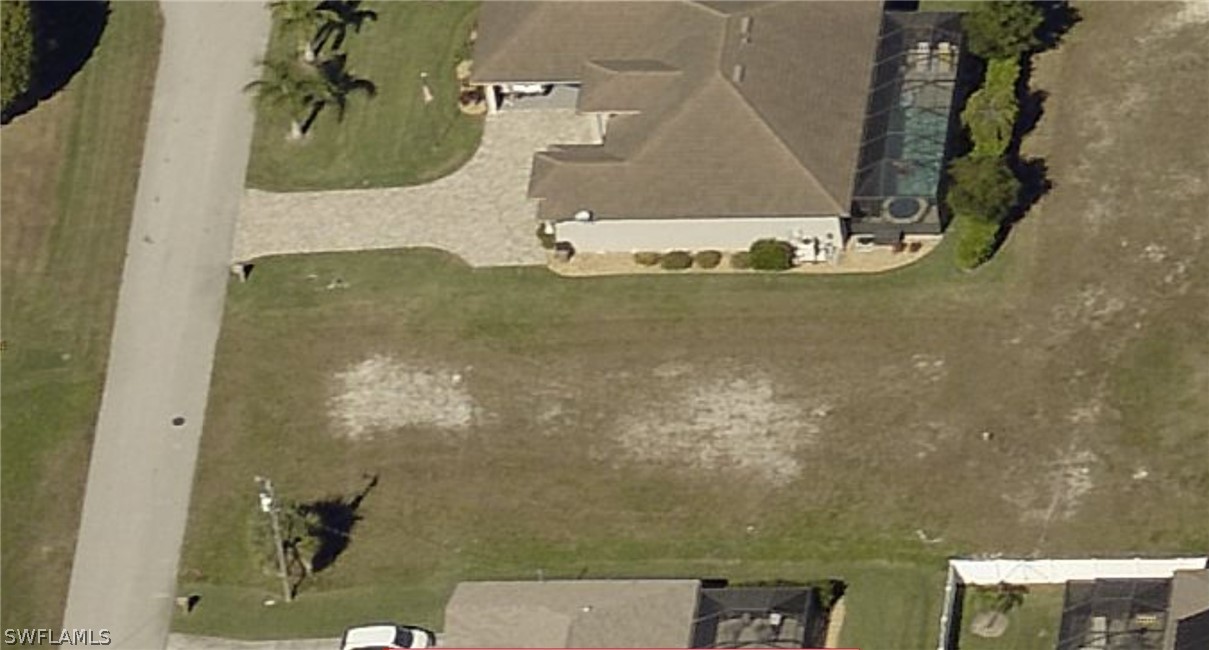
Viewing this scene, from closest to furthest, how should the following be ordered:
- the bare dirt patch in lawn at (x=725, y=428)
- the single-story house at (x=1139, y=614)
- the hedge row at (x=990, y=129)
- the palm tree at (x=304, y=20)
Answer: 1. the single-story house at (x=1139, y=614)
2. the bare dirt patch in lawn at (x=725, y=428)
3. the hedge row at (x=990, y=129)
4. the palm tree at (x=304, y=20)

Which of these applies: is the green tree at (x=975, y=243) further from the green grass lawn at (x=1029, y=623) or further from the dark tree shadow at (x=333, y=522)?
the dark tree shadow at (x=333, y=522)

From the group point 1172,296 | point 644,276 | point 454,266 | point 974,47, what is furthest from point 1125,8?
point 454,266

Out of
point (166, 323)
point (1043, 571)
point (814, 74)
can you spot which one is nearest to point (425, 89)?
point (166, 323)

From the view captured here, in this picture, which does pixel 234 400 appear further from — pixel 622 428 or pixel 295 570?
pixel 622 428

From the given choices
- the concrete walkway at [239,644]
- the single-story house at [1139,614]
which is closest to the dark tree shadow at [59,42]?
the concrete walkway at [239,644]

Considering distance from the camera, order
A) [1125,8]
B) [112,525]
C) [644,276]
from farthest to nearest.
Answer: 1. [1125,8]
2. [644,276]
3. [112,525]

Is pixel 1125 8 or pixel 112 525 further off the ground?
pixel 1125 8
